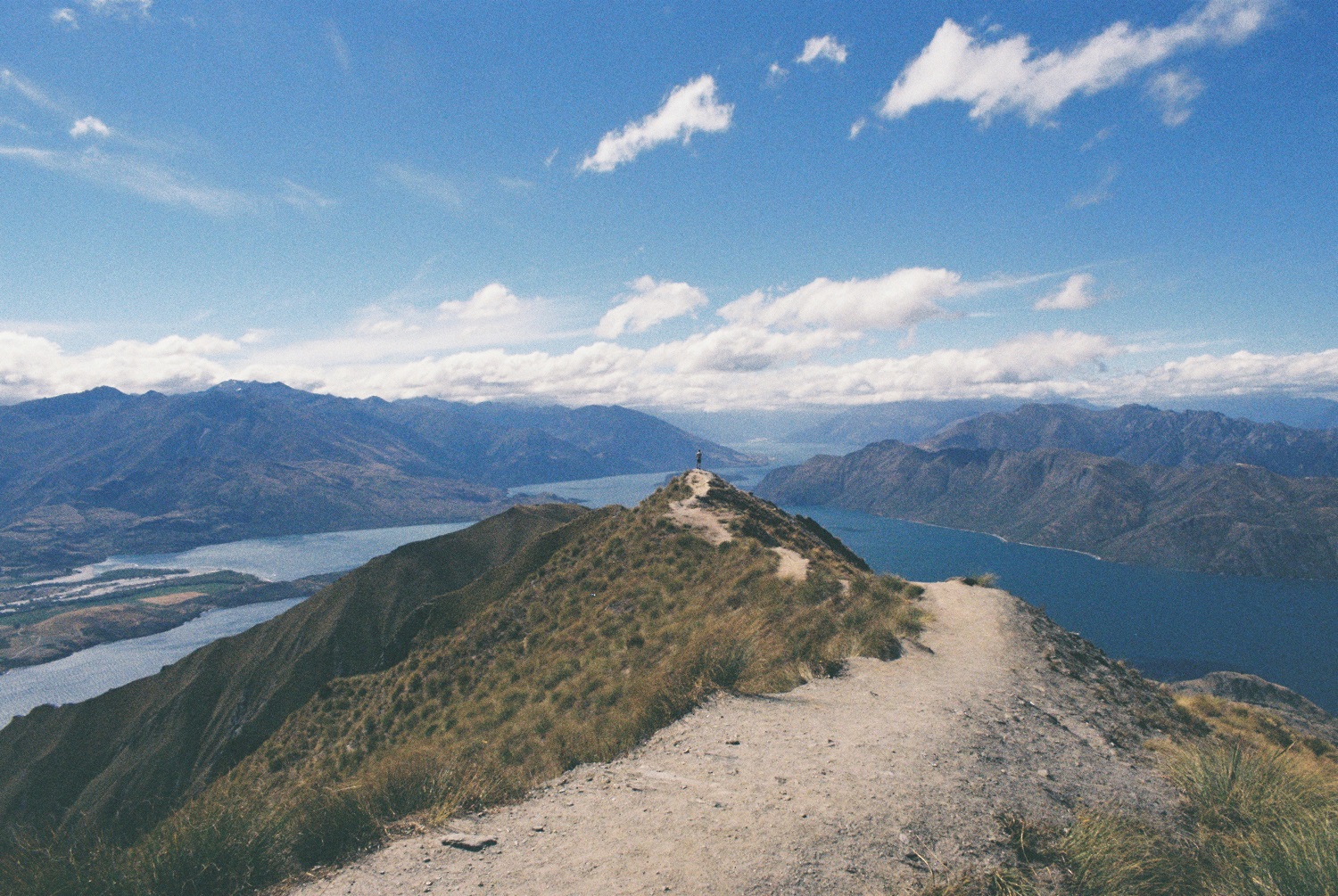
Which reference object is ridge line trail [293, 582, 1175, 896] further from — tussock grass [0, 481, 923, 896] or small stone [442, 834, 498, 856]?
tussock grass [0, 481, 923, 896]

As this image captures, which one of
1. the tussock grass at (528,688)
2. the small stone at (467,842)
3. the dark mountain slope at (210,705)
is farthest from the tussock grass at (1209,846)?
the dark mountain slope at (210,705)

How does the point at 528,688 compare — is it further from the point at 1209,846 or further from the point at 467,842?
the point at 1209,846

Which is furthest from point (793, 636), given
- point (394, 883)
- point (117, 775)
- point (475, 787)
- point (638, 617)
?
point (117, 775)

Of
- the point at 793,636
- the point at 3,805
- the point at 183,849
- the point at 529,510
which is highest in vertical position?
the point at 183,849

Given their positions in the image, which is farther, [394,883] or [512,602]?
[512,602]

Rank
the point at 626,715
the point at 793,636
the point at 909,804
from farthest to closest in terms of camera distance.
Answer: the point at 793,636
the point at 626,715
the point at 909,804

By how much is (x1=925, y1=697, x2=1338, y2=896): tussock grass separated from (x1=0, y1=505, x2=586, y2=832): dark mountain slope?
5085cm

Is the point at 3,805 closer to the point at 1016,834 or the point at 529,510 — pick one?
the point at 529,510

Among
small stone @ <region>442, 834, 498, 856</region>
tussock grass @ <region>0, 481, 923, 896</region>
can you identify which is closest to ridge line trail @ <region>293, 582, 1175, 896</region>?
small stone @ <region>442, 834, 498, 856</region>

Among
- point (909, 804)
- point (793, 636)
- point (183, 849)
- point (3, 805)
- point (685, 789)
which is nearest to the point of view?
point (183, 849)

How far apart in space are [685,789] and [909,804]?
11.9 ft

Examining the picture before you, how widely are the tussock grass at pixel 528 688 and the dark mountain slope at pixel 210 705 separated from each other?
1750 cm

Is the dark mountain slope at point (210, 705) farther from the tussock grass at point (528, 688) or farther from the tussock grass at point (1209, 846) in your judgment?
the tussock grass at point (1209, 846)

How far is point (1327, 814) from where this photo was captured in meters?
8.39
